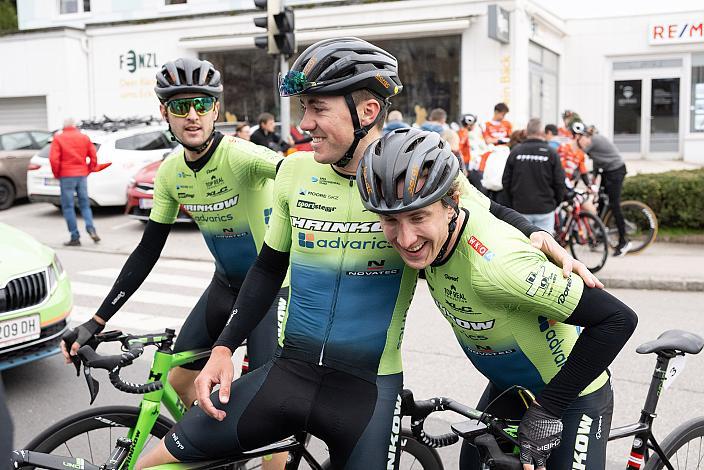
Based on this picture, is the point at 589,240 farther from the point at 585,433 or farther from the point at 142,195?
the point at 585,433

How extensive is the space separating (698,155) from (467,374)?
20991 mm

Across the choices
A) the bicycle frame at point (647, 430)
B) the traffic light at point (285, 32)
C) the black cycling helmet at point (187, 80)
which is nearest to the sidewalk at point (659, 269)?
the traffic light at point (285, 32)

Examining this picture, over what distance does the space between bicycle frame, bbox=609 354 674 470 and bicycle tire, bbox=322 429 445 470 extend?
2.48 feet

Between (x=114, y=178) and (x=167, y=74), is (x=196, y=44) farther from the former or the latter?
(x=167, y=74)

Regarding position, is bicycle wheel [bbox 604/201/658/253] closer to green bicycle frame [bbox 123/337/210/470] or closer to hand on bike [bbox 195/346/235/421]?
green bicycle frame [bbox 123/337/210/470]

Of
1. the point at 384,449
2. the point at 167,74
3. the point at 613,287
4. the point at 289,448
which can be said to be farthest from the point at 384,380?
the point at 613,287

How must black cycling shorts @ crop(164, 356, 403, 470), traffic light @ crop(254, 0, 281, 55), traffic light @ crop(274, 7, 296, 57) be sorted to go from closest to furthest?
black cycling shorts @ crop(164, 356, 403, 470)
traffic light @ crop(254, 0, 281, 55)
traffic light @ crop(274, 7, 296, 57)

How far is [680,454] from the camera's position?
327 cm

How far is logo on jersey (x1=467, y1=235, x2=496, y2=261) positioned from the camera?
248 cm

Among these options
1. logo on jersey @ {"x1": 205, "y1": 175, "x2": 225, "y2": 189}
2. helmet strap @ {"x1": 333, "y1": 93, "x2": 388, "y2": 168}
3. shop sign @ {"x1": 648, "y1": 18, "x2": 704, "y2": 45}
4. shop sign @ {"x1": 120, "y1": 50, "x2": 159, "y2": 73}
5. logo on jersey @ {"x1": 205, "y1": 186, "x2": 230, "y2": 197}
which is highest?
shop sign @ {"x1": 648, "y1": 18, "x2": 704, "y2": 45}

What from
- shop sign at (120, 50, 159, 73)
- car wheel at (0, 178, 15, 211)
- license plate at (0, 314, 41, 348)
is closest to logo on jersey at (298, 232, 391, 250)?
license plate at (0, 314, 41, 348)

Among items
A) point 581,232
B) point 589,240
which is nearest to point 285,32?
point 581,232

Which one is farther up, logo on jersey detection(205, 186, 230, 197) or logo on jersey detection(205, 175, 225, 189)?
logo on jersey detection(205, 175, 225, 189)

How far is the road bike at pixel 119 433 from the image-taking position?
3.02m
